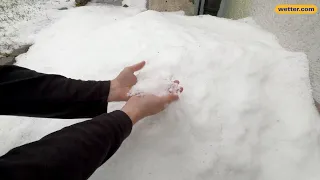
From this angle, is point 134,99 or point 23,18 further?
point 23,18

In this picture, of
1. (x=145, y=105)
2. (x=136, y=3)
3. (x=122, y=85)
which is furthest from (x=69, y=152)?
(x=136, y=3)

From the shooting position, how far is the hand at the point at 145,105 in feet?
3.75

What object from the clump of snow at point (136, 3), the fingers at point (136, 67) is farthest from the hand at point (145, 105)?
the clump of snow at point (136, 3)

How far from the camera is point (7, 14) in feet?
11.1

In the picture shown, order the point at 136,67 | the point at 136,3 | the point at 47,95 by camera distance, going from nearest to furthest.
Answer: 1. the point at 47,95
2. the point at 136,67
3. the point at 136,3

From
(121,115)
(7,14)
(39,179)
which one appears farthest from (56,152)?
(7,14)

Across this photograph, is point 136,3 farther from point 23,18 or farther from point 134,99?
point 134,99

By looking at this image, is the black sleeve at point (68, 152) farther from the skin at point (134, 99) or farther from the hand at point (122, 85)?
the hand at point (122, 85)

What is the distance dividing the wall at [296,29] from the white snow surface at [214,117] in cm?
5

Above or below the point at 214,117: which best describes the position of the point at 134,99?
above

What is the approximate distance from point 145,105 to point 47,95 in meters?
0.46

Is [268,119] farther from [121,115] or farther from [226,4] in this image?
[226,4]

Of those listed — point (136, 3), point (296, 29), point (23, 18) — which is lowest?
point (23, 18)

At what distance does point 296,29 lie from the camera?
1548 mm
